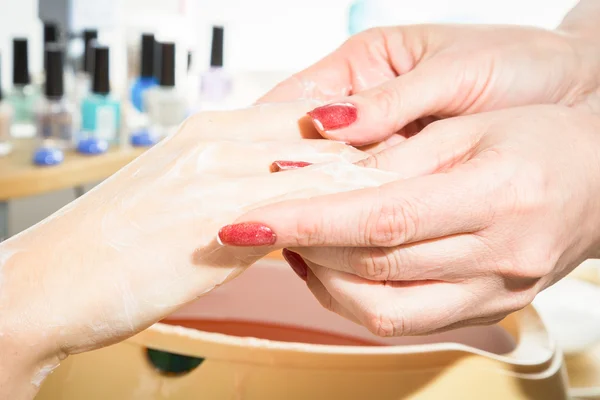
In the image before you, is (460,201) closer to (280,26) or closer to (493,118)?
(493,118)

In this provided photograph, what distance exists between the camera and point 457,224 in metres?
0.52

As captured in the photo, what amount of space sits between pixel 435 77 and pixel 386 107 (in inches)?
2.3

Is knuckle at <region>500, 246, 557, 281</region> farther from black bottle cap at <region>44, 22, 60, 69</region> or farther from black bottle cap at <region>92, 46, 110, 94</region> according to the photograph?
black bottle cap at <region>44, 22, 60, 69</region>

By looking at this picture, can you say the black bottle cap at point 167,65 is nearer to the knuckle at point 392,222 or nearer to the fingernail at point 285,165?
the fingernail at point 285,165

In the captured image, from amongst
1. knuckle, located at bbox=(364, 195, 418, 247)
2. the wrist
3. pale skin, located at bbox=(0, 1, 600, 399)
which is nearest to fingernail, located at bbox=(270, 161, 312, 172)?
→ pale skin, located at bbox=(0, 1, 600, 399)

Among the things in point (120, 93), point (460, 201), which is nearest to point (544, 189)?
point (460, 201)

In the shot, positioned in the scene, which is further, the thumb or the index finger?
the thumb

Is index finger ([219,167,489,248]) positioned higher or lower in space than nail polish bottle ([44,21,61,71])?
higher

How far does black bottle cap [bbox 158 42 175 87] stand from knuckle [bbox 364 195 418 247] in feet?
3.28

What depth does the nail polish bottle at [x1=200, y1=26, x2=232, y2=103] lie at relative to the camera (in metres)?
1.55

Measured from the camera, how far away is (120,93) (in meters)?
1.67

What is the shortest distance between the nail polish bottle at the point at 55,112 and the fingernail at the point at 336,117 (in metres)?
0.73

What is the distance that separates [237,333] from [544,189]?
390mm

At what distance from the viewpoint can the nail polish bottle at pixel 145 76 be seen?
4.88ft
